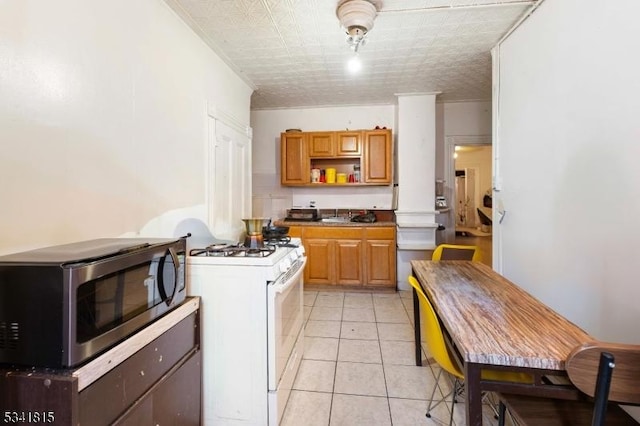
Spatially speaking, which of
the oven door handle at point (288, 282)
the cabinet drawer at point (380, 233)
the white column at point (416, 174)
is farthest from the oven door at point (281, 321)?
the white column at point (416, 174)

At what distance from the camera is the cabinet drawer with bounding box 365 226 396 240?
3869 mm

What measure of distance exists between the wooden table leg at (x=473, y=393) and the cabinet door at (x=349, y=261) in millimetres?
2846

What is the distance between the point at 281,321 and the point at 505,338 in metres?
1.11

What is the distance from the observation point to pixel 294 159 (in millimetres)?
4262

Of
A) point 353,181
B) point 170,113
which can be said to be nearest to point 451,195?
point 353,181

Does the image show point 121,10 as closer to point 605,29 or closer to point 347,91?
point 605,29

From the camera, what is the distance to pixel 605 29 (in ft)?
4.58

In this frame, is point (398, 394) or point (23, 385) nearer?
point (23, 385)

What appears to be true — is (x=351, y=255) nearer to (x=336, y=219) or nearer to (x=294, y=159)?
(x=336, y=219)

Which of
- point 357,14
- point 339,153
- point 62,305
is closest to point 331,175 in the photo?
point 339,153

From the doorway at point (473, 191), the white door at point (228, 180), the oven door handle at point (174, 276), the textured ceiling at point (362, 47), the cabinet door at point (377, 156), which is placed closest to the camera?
the oven door handle at point (174, 276)

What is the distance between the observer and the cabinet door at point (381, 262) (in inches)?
152

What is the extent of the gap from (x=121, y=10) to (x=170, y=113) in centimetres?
56

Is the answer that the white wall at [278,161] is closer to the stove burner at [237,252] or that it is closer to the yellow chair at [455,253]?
the yellow chair at [455,253]
